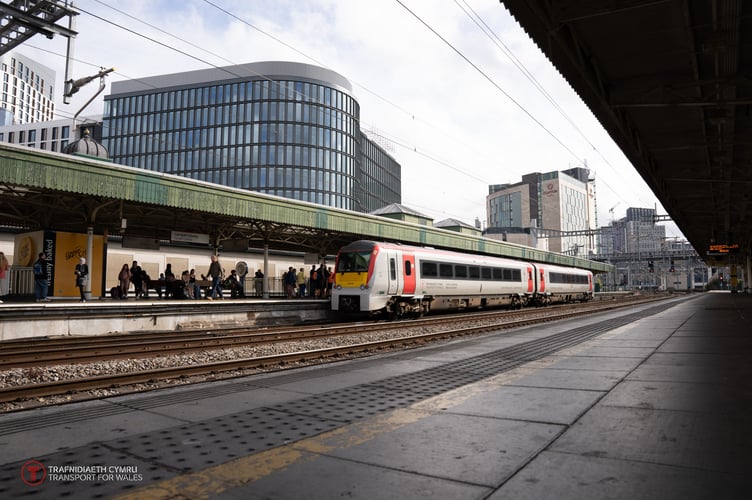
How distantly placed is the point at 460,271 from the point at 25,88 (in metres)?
145

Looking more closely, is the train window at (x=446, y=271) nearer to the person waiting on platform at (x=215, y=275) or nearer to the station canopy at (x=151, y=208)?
the station canopy at (x=151, y=208)

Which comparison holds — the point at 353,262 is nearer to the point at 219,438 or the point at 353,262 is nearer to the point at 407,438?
the point at 219,438

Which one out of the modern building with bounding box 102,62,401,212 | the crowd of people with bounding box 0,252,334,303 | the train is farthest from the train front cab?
the modern building with bounding box 102,62,401,212

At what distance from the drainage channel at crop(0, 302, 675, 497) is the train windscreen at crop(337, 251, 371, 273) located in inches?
406

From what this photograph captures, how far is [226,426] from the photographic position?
428 centimetres

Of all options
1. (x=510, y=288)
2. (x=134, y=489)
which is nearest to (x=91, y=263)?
(x=134, y=489)

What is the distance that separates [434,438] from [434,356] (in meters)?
5.22

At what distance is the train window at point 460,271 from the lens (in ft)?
71.9

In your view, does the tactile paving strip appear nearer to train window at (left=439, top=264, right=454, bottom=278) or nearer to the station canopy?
the station canopy

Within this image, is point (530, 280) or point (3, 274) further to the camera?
point (530, 280)

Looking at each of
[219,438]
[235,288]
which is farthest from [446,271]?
[219,438]

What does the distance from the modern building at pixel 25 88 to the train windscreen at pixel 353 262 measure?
115 metres

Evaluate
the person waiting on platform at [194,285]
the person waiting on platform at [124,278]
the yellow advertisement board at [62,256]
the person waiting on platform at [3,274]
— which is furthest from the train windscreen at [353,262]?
the person waiting on platform at [3,274]

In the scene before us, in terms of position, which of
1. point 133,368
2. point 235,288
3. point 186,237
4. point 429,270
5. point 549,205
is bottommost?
point 133,368
